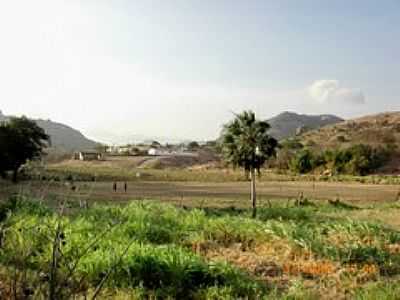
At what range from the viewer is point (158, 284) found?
8.42m

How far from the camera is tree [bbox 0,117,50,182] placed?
53938 mm

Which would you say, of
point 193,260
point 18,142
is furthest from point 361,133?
point 193,260

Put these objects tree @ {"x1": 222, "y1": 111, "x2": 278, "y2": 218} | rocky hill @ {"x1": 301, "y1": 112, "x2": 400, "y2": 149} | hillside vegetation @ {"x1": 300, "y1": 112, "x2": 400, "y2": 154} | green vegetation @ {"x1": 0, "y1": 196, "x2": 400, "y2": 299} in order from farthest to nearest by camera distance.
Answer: rocky hill @ {"x1": 301, "y1": 112, "x2": 400, "y2": 149}
hillside vegetation @ {"x1": 300, "y1": 112, "x2": 400, "y2": 154}
tree @ {"x1": 222, "y1": 111, "x2": 278, "y2": 218}
green vegetation @ {"x1": 0, "y1": 196, "x2": 400, "y2": 299}

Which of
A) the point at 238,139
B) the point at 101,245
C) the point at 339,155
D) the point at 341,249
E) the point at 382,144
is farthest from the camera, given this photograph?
the point at 382,144

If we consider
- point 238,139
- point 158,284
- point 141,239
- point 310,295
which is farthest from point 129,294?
point 238,139

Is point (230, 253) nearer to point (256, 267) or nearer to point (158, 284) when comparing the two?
point (256, 267)

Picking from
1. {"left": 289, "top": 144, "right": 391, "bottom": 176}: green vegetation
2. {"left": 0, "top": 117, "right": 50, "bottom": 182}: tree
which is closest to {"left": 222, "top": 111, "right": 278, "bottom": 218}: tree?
{"left": 0, "top": 117, "right": 50, "bottom": 182}: tree

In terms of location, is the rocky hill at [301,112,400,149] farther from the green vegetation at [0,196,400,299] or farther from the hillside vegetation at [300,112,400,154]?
the green vegetation at [0,196,400,299]

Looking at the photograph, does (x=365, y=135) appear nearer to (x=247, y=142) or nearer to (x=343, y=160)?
(x=343, y=160)

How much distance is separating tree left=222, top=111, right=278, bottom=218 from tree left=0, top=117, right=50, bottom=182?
62.2ft

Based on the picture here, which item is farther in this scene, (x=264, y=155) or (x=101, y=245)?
(x=264, y=155)

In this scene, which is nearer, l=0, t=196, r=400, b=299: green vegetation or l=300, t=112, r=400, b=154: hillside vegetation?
l=0, t=196, r=400, b=299: green vegetation

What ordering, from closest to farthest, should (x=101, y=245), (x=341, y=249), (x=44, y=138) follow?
(x=101, y=245) < (x=341, y=249) < (x=44, y=138)

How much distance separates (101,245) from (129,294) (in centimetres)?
266
